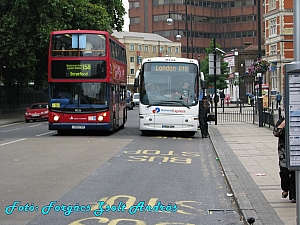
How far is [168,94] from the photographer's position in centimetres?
2238

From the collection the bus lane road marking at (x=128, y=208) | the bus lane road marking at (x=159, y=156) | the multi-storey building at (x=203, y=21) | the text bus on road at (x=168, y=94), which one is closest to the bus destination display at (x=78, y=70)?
the text bus on road at (x=168, y=94)

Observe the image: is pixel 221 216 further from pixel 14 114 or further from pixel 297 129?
pixel 14 114

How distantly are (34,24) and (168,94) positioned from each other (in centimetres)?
1962

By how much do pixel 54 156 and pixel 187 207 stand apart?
768 centimetres

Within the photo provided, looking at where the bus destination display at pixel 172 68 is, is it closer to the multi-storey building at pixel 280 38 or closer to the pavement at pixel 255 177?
the pavement at pixel 255 177

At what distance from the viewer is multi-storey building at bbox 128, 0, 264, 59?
113 metres

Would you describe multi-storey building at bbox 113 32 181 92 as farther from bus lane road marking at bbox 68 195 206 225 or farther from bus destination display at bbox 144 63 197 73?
bus lane road marking at bbox 68 195 206 225

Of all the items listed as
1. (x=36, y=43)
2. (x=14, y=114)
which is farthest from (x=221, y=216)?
(x=14, y=114)

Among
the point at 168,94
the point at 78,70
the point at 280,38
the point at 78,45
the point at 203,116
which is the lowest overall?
the point at 203,116

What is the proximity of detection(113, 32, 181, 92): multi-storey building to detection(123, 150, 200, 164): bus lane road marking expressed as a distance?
87616 millimetres

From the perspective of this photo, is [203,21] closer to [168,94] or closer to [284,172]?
[168,94]

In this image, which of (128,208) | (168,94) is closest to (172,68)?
(168,94)

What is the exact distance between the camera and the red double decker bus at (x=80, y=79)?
2222cm

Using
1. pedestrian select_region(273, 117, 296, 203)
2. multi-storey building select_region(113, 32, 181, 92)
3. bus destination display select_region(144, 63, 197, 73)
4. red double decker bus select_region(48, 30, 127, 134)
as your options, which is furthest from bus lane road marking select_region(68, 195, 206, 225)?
multi-storey building select_region(113, 32, 181, 92)
